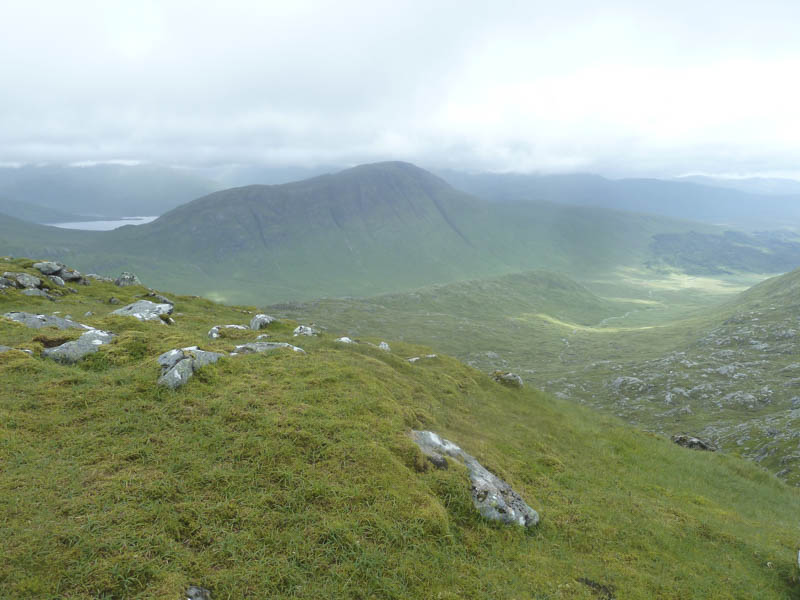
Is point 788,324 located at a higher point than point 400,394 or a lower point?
lower

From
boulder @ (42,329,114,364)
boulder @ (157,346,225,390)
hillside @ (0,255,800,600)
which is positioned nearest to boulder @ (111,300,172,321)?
hillside @ (0,255,800,600)

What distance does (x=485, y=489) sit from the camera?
674 inches

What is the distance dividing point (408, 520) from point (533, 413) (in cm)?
2349

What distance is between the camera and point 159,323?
3616 centimetres

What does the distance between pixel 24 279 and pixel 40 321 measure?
24.0 metres

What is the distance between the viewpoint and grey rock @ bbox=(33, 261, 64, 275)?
57000mm

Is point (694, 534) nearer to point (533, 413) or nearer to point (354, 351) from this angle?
point (533, 413)

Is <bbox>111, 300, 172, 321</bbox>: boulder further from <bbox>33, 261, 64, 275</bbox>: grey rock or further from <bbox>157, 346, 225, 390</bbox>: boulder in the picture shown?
<bbox>33, 261, 64, 275</bbox>: grey rock

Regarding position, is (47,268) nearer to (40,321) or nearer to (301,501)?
(40,321)

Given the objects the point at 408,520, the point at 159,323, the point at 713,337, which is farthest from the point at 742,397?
the point at 159,323

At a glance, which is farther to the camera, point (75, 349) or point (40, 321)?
point (40, 321)

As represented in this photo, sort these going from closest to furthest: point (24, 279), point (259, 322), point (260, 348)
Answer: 1. point (260, 348)
2. point (259, 322)
3. point (24, 279)

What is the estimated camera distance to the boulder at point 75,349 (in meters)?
23.1

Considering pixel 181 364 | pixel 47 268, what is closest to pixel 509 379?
pixel 181 364
